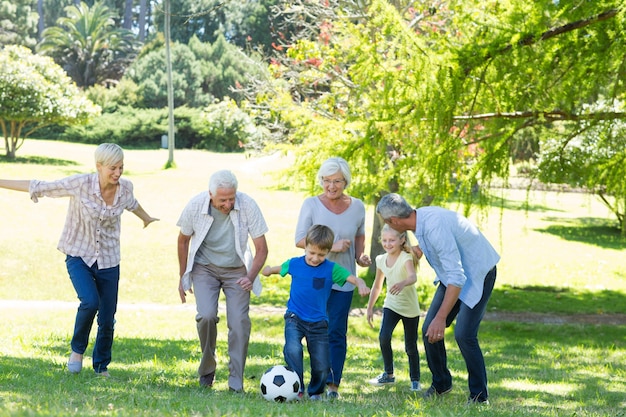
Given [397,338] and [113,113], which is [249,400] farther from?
[113,113]

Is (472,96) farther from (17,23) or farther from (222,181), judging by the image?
(17,23)

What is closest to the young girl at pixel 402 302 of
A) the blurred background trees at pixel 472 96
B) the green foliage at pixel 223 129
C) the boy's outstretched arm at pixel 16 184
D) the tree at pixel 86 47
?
the blurred background trees at pixel 472 96

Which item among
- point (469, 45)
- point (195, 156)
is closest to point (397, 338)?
point (469, 45)

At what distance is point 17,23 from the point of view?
6269 centimetres

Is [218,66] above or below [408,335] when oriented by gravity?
above

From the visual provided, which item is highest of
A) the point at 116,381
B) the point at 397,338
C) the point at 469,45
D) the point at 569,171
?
the point at 469,45

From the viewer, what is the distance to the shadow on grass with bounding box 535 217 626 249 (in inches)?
1053

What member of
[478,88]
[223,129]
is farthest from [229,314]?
[223,129]

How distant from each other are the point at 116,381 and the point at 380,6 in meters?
5.06

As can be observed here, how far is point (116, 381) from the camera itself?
6.85 metres

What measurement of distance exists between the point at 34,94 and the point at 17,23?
33.0 metres

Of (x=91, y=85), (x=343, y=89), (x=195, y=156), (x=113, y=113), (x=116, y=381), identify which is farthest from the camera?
(x=91, y=85)

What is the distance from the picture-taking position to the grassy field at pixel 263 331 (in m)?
5.86

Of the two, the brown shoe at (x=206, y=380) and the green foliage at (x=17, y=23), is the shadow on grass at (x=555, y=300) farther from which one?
the green foliage at (x=17, y=23)
